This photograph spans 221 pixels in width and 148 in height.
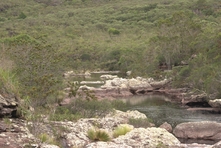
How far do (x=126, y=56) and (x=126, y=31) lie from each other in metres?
43.0

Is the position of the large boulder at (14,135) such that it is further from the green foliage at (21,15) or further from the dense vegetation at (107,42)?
the green foliage at (21,15)

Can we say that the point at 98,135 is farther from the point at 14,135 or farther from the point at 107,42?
the point at 107,42

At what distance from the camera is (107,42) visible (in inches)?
4326

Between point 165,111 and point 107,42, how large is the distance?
253 feet

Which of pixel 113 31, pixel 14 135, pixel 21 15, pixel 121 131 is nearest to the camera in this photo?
pixel 14 135

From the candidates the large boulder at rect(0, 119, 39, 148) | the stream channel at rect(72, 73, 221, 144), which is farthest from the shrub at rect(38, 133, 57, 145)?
the stream channel at rect(72, 73, 221, 144)

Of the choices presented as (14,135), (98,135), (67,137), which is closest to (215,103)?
(98,135)

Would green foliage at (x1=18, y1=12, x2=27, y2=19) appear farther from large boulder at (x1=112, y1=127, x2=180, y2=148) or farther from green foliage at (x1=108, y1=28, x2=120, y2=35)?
large boulder at (x1=112, y1=127, x2=180, y2=148)

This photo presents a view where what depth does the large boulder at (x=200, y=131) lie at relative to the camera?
73.5 ft

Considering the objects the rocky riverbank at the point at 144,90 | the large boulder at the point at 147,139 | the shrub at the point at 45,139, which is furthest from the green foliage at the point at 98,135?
the rocky riverbank at the point at 144,90

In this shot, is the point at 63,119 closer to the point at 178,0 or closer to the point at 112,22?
the point at 112,22

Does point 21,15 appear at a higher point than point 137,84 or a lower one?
higher

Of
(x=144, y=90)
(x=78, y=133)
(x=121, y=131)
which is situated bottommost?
(x=144, y=90)

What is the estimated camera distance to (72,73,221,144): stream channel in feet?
95.7
